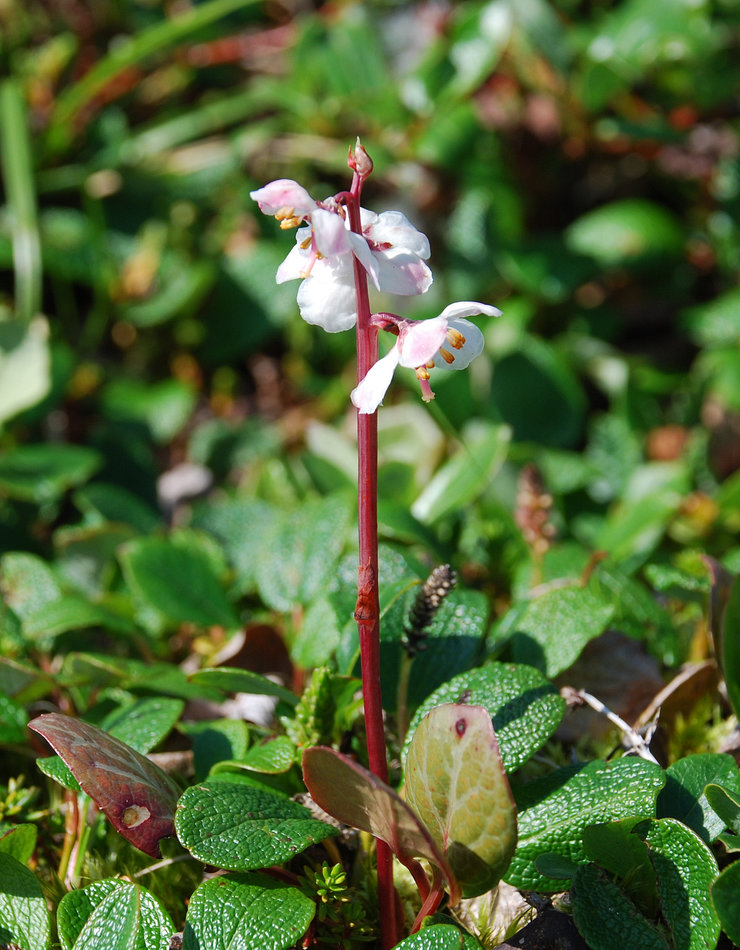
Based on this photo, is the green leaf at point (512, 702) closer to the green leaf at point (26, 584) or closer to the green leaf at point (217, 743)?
the green leaf at point (217, 743)

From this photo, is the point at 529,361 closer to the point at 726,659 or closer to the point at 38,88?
the point at 726,659

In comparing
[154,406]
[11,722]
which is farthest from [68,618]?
[154,406]

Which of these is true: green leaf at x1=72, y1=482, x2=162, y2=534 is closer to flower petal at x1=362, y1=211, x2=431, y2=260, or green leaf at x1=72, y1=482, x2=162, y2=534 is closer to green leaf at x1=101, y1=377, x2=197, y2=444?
green leaf at x1=101, y1=377, x2=197, y2=444

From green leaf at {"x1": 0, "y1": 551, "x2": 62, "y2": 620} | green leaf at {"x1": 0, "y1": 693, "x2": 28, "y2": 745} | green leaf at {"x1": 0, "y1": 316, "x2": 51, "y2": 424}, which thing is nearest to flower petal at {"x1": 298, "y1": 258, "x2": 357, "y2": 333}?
green leaf at {"x1": 0, "y1": 693, "x2": 28, "y2": 745}

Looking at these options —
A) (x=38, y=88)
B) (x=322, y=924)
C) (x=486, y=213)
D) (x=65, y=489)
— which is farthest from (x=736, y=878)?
(x=38, y=88)

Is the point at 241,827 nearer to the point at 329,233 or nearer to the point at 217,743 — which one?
the point at 217,743

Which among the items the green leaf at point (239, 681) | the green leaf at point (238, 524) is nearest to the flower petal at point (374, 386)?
the green leaf at point (239, 681)
